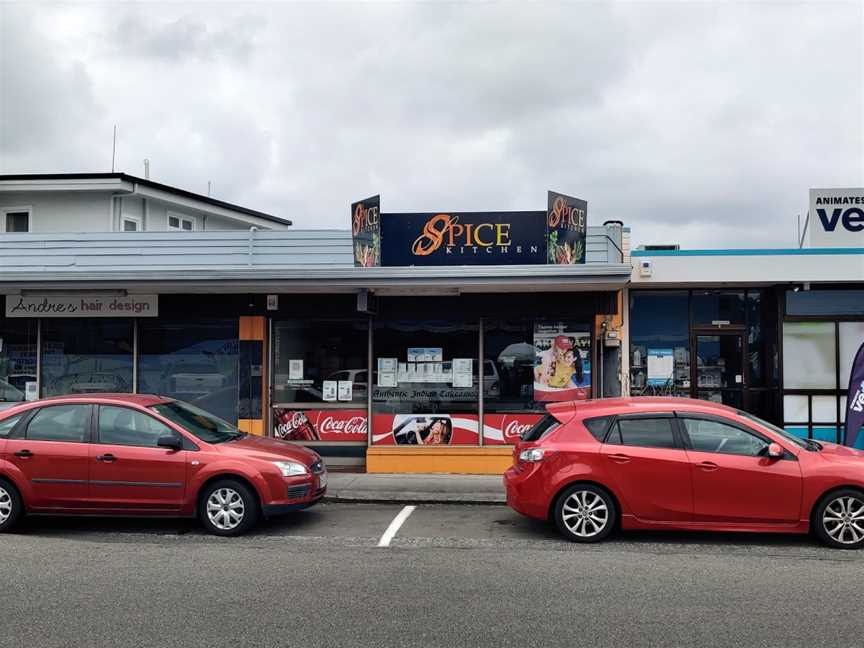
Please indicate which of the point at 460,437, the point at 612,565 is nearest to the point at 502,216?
the point at 460,437

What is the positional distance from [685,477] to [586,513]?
1.05m

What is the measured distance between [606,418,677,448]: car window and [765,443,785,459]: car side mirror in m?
0.89

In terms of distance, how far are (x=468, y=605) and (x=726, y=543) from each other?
11.4ft

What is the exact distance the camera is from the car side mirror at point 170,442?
8.43 m

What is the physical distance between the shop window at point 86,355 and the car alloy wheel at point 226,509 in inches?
236

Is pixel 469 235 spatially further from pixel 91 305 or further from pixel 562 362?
pixel 91 305

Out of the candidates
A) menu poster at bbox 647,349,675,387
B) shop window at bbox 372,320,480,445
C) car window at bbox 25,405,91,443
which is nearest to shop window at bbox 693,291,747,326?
menu poster at bbox 647,349,675,387

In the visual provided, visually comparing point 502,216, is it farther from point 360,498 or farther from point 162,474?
point 162,474

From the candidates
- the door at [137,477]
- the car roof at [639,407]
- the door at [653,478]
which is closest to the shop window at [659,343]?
the car roof at [639,407]

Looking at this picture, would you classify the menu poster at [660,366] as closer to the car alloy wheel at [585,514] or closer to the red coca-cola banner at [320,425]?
the red coca-cola banner at [320,425]

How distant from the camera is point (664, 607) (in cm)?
586

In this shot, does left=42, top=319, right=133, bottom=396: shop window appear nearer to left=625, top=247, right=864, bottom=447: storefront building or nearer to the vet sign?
left=625, top=247, right=864, bottom=447: storefront building

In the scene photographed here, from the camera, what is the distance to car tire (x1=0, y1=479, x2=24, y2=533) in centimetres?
852

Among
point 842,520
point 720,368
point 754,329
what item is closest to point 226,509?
point 842,520
